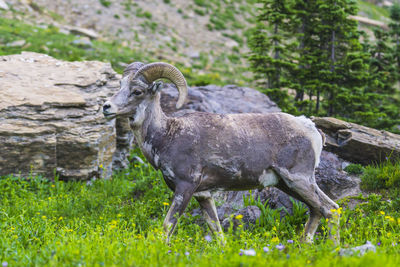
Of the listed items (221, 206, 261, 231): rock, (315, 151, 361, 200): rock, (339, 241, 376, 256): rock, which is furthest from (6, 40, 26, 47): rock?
(339, 241, 376, 256): rock

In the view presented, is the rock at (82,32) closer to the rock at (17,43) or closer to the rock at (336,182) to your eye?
the rock at (17,43)

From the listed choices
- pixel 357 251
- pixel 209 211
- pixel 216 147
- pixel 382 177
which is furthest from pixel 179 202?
pixel 382 177

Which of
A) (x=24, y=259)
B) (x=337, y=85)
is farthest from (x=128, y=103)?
(x=337, y=85)

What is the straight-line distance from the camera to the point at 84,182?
10227 mm

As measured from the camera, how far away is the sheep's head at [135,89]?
6.62 m

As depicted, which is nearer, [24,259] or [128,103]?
[24,259]

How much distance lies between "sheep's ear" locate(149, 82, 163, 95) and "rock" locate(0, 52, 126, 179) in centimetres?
379

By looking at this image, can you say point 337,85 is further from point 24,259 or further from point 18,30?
point 18,30

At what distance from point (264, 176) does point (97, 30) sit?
21734mm

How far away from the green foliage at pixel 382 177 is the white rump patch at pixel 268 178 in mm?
2848

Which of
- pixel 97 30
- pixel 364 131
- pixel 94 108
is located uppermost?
pixel 364 131

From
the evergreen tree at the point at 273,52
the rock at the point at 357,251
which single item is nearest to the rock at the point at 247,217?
the rock at the point at 357,251

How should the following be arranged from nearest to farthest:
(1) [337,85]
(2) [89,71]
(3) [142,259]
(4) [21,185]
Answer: (3) [142,259]
(4) [21,185]
(2) [89,71]
(1) [337,85]

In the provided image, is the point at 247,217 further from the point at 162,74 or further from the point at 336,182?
the point at 162,74
